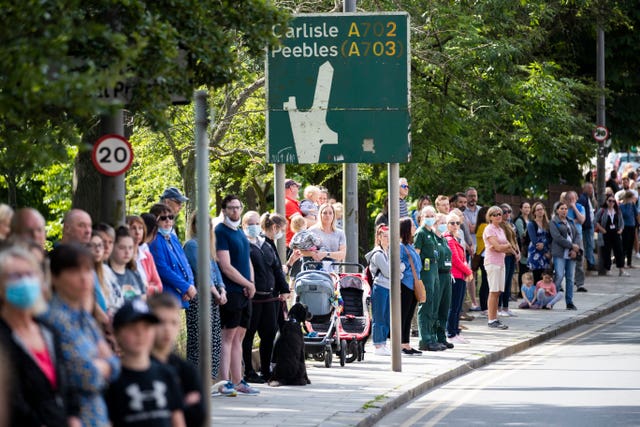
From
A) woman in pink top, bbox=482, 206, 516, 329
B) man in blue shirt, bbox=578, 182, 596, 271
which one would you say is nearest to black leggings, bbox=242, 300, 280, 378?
woman in pink top, bbox=482, 206, 516, 329

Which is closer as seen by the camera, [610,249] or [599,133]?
[599,133]

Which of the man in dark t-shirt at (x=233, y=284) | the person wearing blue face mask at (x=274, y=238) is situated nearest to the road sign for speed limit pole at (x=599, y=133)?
the person wearing blue face mask at (x=274, y=238)

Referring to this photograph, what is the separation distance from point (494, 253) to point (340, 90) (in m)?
6.75

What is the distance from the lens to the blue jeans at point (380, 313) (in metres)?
17.6

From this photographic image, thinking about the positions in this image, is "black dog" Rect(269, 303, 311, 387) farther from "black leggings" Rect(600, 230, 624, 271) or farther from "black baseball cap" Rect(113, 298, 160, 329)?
"black leggings" Rect(600, 230, 624, 271)

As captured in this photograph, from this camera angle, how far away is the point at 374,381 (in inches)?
588

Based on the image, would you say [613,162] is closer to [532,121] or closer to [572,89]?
[572,89]

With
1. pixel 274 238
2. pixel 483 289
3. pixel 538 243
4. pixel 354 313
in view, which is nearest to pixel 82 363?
pixel 274 238

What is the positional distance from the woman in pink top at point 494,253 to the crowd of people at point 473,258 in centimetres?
1

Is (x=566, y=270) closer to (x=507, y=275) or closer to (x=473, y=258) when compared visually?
(x=507, y=275)

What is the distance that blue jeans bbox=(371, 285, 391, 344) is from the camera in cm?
1756

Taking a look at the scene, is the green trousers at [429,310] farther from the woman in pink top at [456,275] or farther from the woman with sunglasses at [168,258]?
the woman with sunglasses at [168,258]

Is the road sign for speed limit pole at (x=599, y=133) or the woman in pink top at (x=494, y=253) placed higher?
the road sign for speed limit pole at (x=599, y=133)

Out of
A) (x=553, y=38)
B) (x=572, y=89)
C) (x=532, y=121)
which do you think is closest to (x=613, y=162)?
(x=553, y=38)
